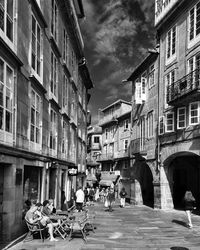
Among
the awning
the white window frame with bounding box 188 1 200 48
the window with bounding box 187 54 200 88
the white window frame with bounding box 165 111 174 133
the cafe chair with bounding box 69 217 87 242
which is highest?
the white window frame with bounding box 188 1 200 48

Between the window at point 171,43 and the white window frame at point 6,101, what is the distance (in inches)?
608

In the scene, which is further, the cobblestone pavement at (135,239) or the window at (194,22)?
the window at (194,22)

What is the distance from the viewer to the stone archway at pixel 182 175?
80.4 feet

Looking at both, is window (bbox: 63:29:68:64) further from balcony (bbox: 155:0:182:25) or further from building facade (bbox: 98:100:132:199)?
building facade (bbox: 98:100:132:199)

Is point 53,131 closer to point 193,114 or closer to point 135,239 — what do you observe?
point 135,239

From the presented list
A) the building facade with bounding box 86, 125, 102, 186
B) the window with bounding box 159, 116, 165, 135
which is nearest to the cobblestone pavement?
the window with bounding box 159, 116, 165, 135

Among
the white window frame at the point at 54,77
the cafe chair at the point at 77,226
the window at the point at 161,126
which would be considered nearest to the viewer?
the cafe chair at the point at 77,226

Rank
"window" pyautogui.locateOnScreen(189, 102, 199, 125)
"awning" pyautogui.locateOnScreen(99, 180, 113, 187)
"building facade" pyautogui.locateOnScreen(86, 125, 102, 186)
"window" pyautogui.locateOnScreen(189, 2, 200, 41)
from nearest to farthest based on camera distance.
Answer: "window" pyautogui.locateOnScreen(189, 102, 199, 125), "window" pyautogui.locateOnScreen(189, 2, 200, 41), "awning" pyautogui.locateOnScreen(99, 180, 113, 187), "building facade" pyautogui.locateOnScreen(86, 125, 102, 186)

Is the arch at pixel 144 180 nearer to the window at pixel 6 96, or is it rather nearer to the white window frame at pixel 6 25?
the window at pixel 6 96

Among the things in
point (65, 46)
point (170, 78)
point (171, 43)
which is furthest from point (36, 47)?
point (171, 43)

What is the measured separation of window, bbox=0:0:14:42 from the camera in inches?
399

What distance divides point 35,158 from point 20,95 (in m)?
3.02

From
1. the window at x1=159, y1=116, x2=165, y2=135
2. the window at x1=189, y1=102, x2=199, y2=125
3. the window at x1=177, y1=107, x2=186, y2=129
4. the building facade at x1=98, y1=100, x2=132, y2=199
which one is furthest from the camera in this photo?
the building facade at x1=98, y1=100, x2=132, y2=199

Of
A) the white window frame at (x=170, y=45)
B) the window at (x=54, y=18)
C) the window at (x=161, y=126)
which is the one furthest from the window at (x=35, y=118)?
the white window frame at (x=170, y=45)
